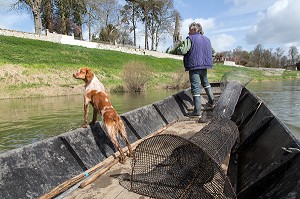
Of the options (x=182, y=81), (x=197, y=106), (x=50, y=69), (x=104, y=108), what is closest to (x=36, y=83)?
(x=50, y=69)

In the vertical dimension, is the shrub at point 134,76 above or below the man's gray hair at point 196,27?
below

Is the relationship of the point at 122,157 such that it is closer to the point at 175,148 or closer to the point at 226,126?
the point at 175,148

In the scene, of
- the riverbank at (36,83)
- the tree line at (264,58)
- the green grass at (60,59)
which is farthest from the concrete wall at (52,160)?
the tree line at (264,58)

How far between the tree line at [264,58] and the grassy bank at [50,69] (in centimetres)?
7000

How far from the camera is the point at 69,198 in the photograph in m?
3.41

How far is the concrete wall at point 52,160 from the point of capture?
133 inches

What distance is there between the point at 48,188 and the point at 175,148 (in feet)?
5.66

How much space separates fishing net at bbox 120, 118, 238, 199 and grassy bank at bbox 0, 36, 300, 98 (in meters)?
21.5

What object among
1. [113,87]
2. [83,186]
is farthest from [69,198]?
[113,87]

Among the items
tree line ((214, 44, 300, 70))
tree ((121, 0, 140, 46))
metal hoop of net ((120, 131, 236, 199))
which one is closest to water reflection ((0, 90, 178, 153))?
metal hoop of net ((120, 131, 236, 199))

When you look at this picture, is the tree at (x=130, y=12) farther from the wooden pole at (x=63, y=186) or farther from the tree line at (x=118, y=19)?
the wooden pole at (x=63, y=186)

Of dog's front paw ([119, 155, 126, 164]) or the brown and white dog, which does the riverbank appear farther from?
dog's front paw ([119, 155, 126, 164])

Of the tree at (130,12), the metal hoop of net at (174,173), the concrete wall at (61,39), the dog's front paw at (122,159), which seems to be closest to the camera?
the metal hoop of net at (174,173)

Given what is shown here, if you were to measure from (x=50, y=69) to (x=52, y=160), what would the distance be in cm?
2564
